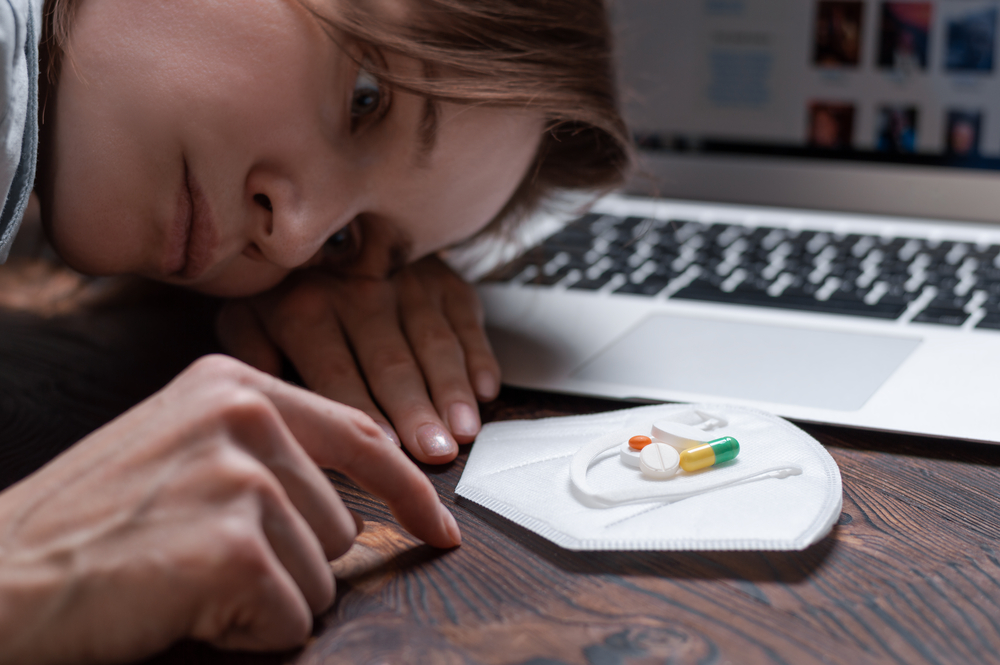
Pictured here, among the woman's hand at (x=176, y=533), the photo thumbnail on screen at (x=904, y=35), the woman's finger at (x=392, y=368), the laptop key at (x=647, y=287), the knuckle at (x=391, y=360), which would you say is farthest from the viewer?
the photo thumbnail on screen at (x=904, y=35)

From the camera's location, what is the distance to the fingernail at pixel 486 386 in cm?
58

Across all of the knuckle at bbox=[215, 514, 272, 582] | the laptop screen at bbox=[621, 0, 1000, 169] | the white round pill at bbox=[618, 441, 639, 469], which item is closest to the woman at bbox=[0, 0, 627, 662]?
the knuckle at bbox=[215, 514, 272, 582]

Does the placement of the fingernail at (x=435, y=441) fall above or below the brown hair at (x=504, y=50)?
below

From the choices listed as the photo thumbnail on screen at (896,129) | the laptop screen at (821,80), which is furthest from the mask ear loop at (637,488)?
the photo thumbnail on screen at (896,129)

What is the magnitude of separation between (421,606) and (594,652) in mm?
76

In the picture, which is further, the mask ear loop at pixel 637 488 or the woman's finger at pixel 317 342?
the woman's finger at pixel 317 342

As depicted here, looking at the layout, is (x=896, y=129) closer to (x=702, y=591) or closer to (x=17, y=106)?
(x=702, y=591)

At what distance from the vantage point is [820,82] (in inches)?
35.7

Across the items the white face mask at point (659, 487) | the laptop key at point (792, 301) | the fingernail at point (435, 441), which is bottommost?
the laptop key at point (792, 301)

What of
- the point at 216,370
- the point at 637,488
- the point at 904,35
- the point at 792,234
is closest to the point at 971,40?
the point at 904,35

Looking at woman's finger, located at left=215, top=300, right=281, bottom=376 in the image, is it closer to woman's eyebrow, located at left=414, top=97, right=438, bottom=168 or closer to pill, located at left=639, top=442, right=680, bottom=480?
woman's eyebrow, located at left=414, top=97, right=438, bottom=168

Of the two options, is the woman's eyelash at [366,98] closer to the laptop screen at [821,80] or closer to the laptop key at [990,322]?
the laptop screen at [821,80]

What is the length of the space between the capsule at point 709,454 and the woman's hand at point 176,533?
0.18 meters

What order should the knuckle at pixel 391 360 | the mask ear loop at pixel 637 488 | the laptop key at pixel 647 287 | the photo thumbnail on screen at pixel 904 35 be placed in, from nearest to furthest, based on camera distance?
the mask ear loop at pixel 637 488 → the knuckle at pixel 391 360 → the laptop key at pixel 647 287 → the photo thumbnail on screen at pixel 904 35
